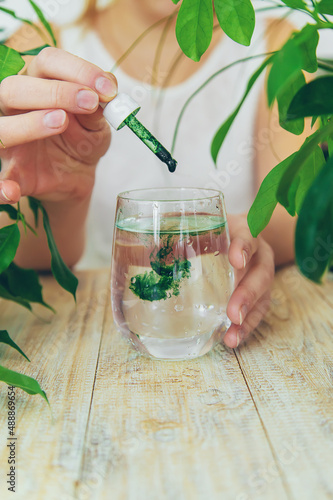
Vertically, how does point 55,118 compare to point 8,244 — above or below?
above

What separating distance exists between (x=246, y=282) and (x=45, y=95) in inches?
12.2

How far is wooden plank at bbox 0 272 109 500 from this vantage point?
35cm

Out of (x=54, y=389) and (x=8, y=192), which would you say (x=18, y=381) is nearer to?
(x=54, y=389)

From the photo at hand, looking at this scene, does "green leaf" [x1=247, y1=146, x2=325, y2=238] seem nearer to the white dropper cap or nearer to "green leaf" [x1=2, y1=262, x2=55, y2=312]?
the white dropper cap

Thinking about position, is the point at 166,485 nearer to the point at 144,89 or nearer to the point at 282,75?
the point at 282,75

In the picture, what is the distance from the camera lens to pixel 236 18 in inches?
14.5

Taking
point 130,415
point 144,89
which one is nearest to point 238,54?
point 144,89

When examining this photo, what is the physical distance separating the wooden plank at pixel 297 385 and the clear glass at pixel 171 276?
0.07 m

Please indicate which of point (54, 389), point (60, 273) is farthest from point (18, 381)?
point (60, 273)

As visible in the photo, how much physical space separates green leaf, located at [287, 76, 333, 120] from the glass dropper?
201mm

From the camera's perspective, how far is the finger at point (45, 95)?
1.62 feet

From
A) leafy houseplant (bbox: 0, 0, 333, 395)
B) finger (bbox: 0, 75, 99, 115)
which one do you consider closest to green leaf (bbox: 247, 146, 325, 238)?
leafy houseplant (bbox: 0, 0, 333, 395)

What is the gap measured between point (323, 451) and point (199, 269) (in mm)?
196

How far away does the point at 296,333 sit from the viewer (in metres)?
0.58
